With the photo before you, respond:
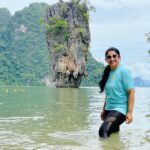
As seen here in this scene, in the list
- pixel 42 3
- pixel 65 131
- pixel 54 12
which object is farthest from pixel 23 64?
pixel 65 131

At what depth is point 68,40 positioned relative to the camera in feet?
202

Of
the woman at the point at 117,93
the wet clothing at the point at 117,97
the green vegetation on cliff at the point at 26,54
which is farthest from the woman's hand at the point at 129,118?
the green vegetation on cliff at the point at 26,54

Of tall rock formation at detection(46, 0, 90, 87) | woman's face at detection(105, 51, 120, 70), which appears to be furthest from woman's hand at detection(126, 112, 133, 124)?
tall rock formation at detection(46, 0, 90, 87)

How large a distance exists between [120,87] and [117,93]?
111mm

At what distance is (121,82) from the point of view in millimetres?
6457

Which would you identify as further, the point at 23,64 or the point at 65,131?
the point at 23,64

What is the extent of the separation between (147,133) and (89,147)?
6.91 feet

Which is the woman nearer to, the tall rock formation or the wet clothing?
the wet clothing

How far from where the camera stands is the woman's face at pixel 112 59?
646cm

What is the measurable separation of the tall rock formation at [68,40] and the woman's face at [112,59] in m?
51.1

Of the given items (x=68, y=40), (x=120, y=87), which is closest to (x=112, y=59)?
(x=120, y=87)

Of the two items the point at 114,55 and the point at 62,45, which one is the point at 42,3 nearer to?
the point at 62,45

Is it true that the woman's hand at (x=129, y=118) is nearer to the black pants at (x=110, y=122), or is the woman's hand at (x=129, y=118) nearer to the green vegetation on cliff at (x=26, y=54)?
the black pants at (x=110, y=122)

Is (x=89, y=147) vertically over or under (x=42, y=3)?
under
